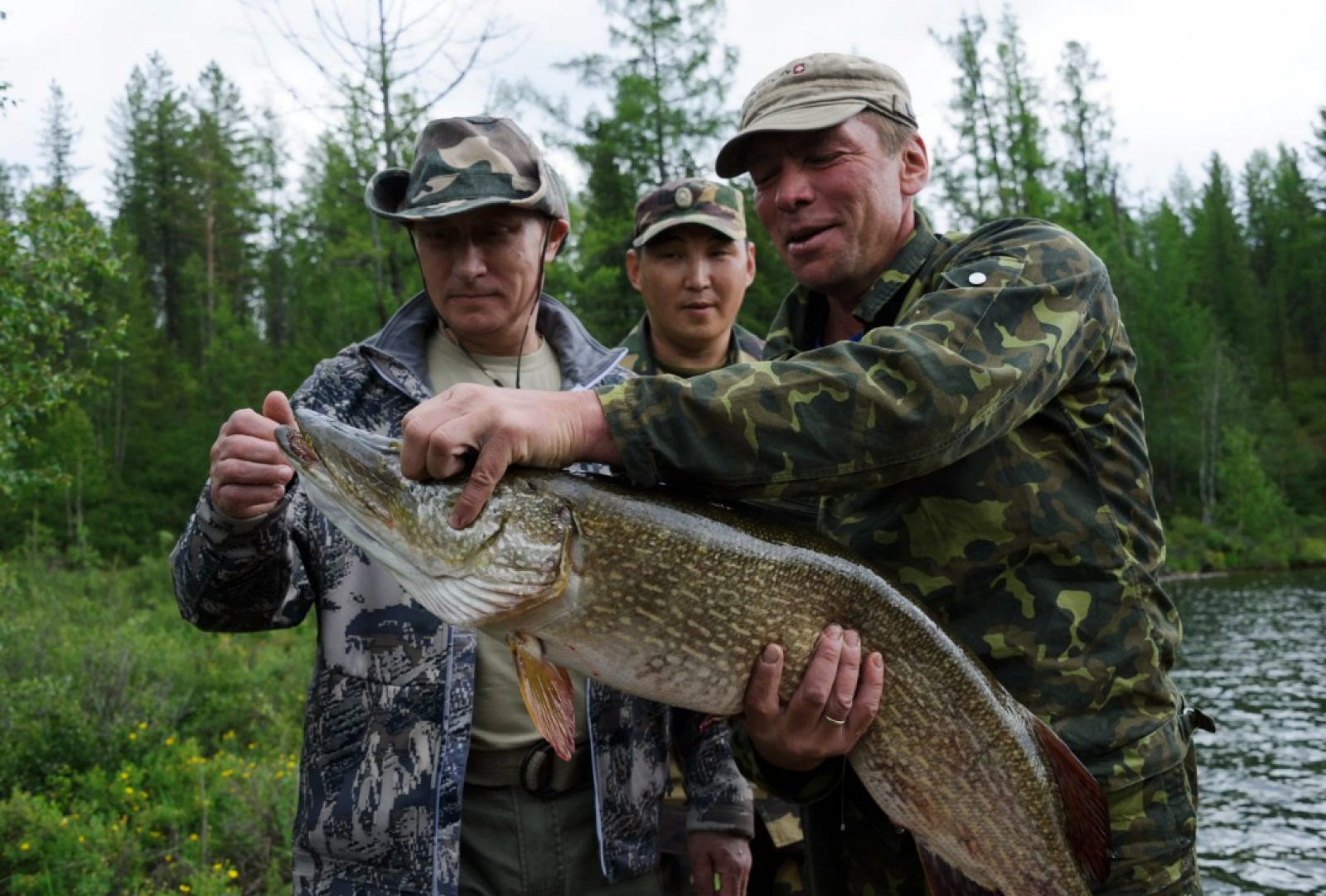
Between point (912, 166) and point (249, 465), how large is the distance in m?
1.79

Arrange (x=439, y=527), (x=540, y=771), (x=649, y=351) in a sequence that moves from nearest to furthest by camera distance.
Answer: (x=439, y=527) < (x=540, y=771) < (x=649, y=351)

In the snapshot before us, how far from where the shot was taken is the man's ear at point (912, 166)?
2512mm

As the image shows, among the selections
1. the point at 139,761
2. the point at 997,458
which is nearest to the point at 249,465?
the point at 997,458

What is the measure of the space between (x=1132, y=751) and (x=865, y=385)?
3.38 feet

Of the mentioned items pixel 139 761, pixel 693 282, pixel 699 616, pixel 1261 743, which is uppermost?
pixel 693 282

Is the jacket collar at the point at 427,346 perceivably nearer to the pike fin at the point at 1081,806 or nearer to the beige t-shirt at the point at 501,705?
the beige t-shirt at the point at 501,705

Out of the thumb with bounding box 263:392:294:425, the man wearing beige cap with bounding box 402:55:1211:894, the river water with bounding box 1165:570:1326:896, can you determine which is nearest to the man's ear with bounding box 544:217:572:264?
the man wearing beige cap with bounding box 402:55:1211:894

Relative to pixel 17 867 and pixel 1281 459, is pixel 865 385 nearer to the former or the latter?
pixel 17 867

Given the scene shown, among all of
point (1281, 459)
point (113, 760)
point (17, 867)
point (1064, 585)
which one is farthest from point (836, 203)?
point (1281, 459)

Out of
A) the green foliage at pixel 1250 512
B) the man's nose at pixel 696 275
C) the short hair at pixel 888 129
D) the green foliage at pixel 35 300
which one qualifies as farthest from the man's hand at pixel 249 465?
the green foliage at pixel 1250 512

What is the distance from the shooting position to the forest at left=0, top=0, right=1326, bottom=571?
513 inches

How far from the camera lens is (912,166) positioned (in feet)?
8.38

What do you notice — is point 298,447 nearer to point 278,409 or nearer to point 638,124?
point 278,409

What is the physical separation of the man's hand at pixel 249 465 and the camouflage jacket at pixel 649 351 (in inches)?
106
